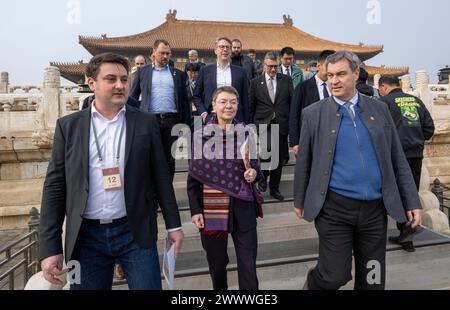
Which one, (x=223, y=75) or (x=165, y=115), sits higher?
(x=223, y=75)

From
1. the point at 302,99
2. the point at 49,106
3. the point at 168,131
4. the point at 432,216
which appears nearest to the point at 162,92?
the point at 168,131

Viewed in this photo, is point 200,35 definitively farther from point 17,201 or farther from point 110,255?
point 110,255

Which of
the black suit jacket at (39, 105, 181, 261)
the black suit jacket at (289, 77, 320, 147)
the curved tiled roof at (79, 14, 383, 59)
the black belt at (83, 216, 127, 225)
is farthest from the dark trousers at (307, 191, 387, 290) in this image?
the curved tiled roof at (79, 14, 383, 59)

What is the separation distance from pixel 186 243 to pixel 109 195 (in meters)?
2.22

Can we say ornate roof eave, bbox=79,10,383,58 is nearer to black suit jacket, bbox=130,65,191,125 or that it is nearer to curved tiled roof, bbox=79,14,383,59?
curved tiled roof, bbox=79,14,383,59

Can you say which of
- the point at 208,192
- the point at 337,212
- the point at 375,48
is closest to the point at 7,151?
the point at 208,192

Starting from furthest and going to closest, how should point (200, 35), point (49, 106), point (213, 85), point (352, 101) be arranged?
point (200, 35) → point (49, 106) → point (213, 85) → point (352, 101)

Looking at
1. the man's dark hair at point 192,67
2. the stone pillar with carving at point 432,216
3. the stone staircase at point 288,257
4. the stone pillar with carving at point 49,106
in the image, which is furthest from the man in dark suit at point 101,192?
the stone pillar with carving at point 49,106

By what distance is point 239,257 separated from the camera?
8.70ft

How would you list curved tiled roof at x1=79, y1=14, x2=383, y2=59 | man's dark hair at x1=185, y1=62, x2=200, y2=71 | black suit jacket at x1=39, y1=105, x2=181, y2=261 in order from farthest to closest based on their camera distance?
curved tiled roof at x1=79, y1=14, x2=383, y2=59 → man's dark hair at x1=185, y1=62, x2=200, y2=71 → black suit jacket at x1=39, y1=105, x2=181, y2=261

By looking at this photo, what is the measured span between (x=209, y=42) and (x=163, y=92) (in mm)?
20094

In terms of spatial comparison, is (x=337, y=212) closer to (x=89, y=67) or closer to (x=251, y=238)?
(x=251, y=238)

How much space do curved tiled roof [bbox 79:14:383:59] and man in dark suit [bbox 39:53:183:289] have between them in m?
20.1

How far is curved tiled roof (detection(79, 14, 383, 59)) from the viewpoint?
72.5 ft
